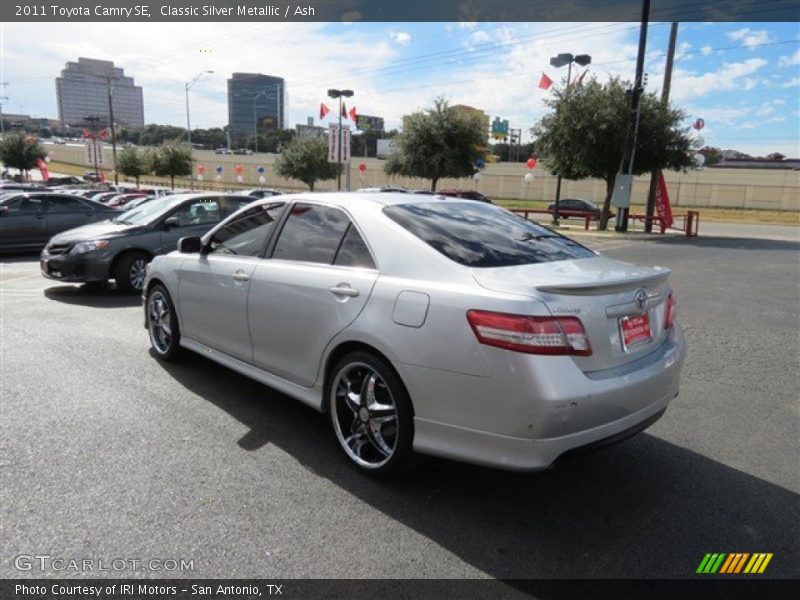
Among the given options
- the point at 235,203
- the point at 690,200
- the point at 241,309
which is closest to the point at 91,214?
the point at 235,203

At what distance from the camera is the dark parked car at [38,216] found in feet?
44.4

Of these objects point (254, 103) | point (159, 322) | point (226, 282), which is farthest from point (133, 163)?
point (254, 103)

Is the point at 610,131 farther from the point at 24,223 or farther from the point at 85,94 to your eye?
the point at 85,94

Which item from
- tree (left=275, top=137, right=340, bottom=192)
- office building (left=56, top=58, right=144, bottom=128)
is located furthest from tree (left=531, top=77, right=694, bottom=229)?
office building (left=56, top=58, right=144, bottom=128)

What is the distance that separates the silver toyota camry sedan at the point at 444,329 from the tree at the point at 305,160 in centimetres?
4667

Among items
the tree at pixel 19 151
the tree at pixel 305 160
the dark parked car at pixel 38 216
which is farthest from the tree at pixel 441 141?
the tree at pixel 19 151

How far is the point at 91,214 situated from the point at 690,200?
54.9 meters

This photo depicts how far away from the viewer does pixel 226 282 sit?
4.39 metres

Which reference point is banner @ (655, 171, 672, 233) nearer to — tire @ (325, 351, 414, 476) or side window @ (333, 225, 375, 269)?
side window @ (333, 225, 375, 269)

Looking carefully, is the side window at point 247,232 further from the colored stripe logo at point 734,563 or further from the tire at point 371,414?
the colored stripe logo at point 734,563

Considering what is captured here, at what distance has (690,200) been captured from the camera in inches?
2203

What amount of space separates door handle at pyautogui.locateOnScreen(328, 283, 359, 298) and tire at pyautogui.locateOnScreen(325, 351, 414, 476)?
1.10 feet

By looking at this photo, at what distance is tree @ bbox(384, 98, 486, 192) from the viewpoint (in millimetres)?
34531

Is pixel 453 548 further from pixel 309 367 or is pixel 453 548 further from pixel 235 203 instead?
pixel 235 203
